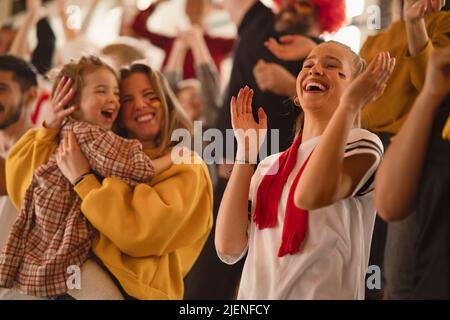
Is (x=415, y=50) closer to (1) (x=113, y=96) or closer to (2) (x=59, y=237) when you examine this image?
(1) (x=113, y=96)

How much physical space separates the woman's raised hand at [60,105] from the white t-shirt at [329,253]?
27.4 inches

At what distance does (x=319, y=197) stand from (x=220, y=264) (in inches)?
17.5

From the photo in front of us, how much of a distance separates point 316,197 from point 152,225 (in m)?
0.50

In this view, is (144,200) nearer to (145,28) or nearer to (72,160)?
(72,160)

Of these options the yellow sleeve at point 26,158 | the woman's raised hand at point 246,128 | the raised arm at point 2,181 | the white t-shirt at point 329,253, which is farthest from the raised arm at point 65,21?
the white t-shirt at point 329,253

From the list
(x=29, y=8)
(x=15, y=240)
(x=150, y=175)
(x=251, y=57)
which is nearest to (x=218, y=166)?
(x=150, y=175)

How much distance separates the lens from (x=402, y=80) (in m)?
1.69

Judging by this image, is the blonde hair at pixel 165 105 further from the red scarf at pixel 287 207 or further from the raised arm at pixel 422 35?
the raised arm at pixel 422 35

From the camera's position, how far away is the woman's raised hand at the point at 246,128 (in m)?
1.72

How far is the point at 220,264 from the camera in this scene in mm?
1863

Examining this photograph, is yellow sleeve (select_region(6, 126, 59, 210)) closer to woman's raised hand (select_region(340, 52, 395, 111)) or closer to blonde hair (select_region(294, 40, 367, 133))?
blonde hair (select_region(294, 40, 367, 133))

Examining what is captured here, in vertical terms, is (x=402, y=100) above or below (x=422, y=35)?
below

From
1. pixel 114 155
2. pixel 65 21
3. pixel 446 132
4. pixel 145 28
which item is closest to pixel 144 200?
pixel 114 155
